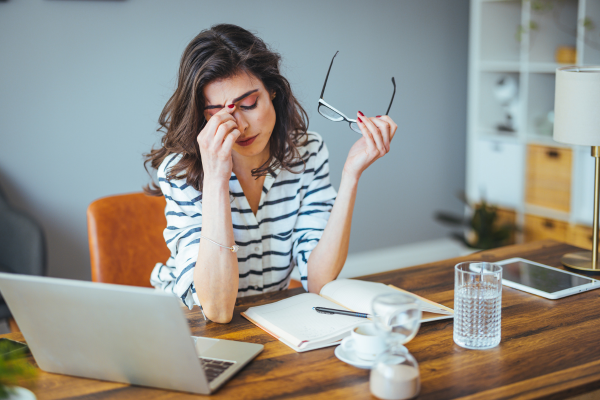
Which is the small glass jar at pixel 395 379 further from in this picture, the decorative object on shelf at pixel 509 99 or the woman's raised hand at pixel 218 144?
the decorative object on shelf at pixel 509 99

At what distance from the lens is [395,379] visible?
0.82 m

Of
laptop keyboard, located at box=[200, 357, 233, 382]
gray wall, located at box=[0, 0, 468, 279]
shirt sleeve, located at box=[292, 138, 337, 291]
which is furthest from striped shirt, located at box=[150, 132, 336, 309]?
gray wall, located at box=[0, 0, 468, 279]

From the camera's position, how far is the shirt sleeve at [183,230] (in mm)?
1282

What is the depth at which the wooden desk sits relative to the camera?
0.87 meters

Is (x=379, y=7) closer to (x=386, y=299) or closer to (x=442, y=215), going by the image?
(x=442, y=215)

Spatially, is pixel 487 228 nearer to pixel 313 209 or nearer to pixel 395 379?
pixel 313 209

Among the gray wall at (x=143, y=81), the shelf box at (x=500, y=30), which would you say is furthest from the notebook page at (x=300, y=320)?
the shelf box at (x=500, y=30)

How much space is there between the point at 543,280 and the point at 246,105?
2.74 feet

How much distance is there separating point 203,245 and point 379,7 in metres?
2.39

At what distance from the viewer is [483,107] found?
3.34 metres

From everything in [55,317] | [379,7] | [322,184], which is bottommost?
[55,317]

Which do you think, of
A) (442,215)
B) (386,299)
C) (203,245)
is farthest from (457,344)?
(442,215)

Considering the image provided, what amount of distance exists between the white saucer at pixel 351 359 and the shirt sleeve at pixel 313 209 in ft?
1.67

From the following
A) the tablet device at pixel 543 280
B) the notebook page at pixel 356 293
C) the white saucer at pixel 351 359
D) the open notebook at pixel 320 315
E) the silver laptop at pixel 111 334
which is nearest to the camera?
the silver laptop at pixel 111 334
